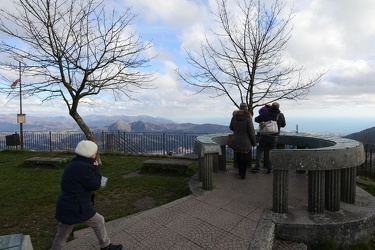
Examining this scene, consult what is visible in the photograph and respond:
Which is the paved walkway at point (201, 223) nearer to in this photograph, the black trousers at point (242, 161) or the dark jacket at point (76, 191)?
the dark jacket at point (76, 191)

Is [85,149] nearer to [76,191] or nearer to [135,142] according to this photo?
[76,191]

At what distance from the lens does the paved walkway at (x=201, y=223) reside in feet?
10.8

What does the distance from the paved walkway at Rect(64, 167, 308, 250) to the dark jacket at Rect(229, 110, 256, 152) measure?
41.4 inches

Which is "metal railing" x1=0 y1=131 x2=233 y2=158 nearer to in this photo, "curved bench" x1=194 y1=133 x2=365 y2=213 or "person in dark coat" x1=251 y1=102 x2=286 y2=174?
"person in dark coat" x1=251 y1=102 x2=286 y2=174

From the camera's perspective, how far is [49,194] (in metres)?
6.41

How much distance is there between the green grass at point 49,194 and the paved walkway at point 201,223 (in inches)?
40.5

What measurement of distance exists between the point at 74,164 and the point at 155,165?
5806 millimetres

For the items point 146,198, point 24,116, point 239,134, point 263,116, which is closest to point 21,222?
point 146,198

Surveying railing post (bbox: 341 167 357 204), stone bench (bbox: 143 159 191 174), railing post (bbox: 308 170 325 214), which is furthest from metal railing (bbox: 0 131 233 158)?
railing post (bbox: 308 170 325 214)

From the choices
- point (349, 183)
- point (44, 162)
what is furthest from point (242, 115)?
point (44, 162)

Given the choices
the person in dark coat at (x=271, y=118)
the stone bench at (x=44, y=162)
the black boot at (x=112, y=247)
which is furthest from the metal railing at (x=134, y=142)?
the black boot at (x=112, y=247)

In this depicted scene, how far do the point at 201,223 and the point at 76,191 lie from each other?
191cm

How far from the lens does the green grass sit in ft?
→ 15.1

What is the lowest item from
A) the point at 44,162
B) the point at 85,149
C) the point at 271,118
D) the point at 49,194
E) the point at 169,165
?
the point at 49,194
